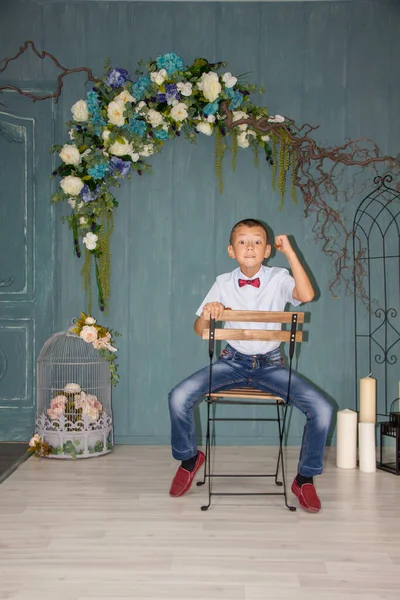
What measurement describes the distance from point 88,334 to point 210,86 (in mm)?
1659

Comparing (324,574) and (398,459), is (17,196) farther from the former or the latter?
(324,574)

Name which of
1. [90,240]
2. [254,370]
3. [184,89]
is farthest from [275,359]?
[184,89]

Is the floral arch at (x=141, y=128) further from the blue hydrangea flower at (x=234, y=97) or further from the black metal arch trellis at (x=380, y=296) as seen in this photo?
the black metal arch trellis at (x=380, y=296)

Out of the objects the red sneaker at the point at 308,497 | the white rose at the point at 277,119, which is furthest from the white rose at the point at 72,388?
the white rose at the point at 277,119

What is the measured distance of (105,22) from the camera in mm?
4633

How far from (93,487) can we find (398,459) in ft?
5.53

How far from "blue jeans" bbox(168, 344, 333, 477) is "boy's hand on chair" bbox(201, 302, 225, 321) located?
34 cm

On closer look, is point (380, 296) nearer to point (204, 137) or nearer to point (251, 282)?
point (251, 282)

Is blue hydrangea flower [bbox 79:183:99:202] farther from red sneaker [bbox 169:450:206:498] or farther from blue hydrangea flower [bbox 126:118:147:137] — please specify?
red sneaker [bbox 169:450:206:498]

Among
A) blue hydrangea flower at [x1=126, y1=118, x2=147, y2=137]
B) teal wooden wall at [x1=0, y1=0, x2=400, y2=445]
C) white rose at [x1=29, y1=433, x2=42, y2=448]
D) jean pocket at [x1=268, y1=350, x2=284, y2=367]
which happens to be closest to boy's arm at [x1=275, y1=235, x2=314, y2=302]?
jean pocket at [x1=268, y1=350, x2=284, y2=367]

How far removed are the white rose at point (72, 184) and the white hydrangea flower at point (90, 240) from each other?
0.28 metres

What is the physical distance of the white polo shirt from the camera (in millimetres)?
3541

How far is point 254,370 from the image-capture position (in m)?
3.47

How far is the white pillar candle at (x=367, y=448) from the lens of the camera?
3.99m
